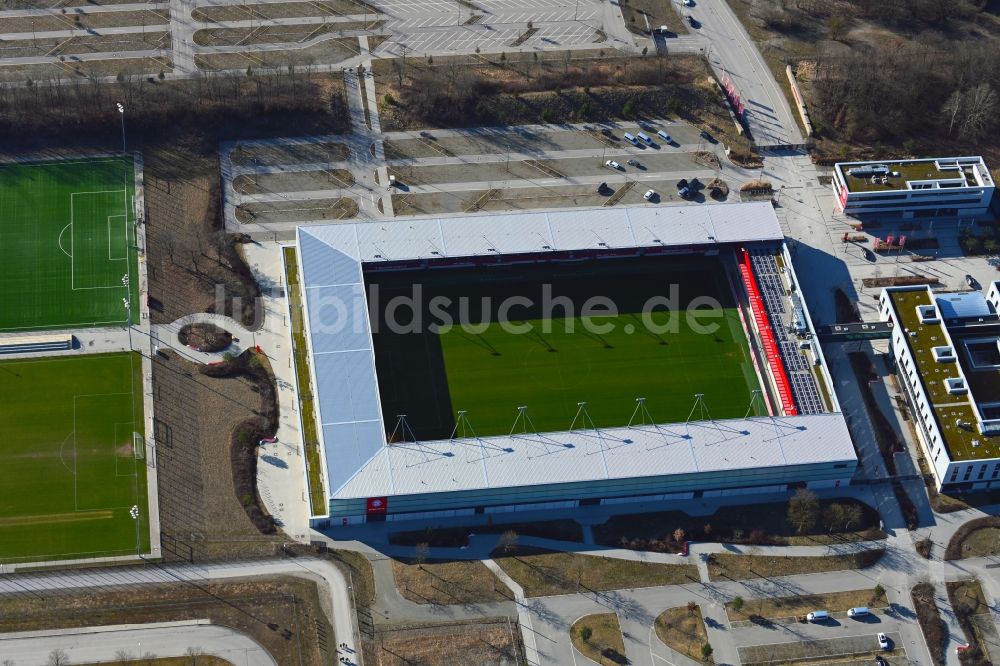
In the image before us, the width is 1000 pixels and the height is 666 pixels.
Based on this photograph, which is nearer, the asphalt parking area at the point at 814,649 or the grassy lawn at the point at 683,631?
the grassy lawn at the point at 683,631

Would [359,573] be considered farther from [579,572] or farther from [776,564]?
[776,564]

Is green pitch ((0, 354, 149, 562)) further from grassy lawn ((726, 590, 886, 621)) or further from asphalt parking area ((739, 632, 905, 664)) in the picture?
asphalt parking area ((739, 632, 905, 664))

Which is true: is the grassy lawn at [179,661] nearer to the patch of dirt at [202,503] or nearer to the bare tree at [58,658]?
the bare tree at [58,658]

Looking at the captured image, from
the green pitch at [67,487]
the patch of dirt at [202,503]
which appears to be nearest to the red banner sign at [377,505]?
the patch of dirt at [202,503]

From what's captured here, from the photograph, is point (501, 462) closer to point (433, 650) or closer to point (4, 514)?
point (433, 650)

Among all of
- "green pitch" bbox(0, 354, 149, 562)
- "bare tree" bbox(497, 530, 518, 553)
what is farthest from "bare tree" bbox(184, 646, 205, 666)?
"bare tree" bbox(497, 530, 518, 553)

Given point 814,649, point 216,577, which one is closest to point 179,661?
point 216,577
